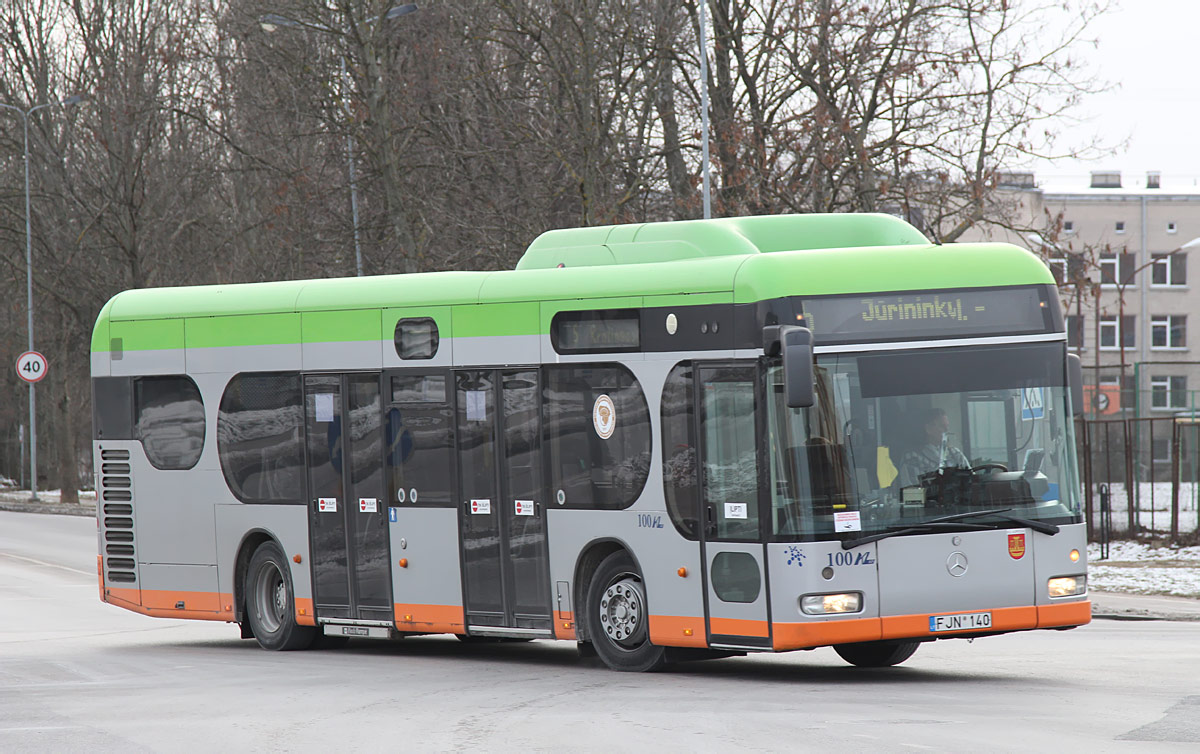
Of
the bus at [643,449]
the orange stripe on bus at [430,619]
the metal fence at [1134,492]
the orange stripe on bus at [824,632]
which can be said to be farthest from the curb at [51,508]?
the orange stripe on bus at [824,632]

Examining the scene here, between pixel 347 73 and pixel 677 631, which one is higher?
pixel 347 73

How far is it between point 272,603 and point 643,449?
15.8ft

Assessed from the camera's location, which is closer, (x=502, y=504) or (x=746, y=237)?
(x=746, y=237)

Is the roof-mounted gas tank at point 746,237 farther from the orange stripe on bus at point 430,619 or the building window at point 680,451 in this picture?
the orange stripe on bus at point 430,619

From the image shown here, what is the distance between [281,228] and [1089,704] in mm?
21607

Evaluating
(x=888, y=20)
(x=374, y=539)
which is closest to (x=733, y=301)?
(x=374, y=539)

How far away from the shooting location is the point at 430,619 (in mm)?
13617

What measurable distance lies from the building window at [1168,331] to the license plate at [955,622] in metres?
64.7

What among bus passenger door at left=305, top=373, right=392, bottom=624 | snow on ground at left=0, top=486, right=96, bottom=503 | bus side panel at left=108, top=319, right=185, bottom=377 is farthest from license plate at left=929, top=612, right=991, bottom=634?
snow on ground at left=0, top=486, right=96, bottom=503

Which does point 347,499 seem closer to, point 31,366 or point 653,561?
point 653,561

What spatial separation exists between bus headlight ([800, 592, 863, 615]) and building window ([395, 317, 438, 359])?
13.4 ft

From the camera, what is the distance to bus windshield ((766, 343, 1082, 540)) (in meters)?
11.1

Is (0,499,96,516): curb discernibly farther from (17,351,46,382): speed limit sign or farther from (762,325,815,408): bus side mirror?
(762,325,815,408): bus side mirror

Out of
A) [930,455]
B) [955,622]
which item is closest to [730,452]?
[930,455]
